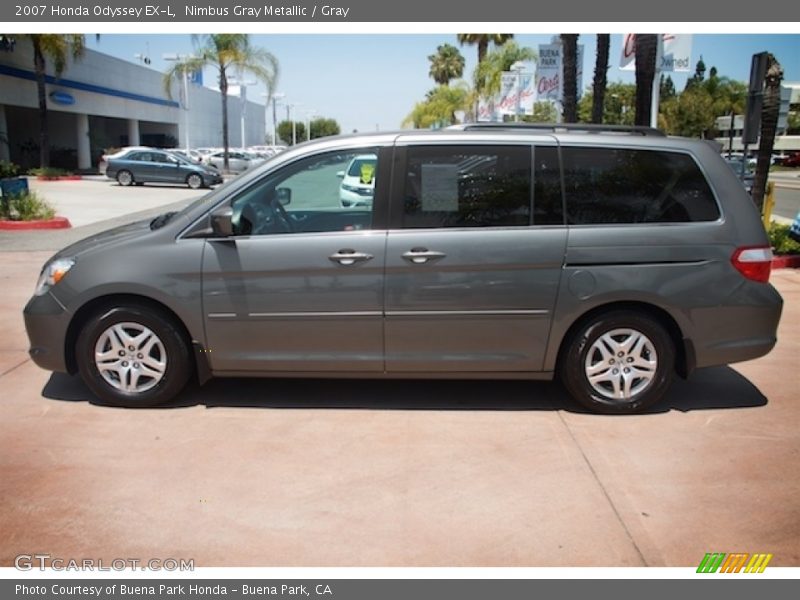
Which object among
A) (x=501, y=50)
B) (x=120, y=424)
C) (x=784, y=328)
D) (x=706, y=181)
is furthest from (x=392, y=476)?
(x=501, y=50)

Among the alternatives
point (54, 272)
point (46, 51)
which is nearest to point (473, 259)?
point (54, 272)

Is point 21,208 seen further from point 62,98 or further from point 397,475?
point 62,98

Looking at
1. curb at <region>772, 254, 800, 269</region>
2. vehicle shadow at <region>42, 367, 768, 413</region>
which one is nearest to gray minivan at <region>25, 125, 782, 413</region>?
vehicle shadow at <region>42, 367, 768, 413</region>

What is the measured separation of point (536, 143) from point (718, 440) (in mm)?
2246

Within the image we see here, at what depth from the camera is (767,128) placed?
12.9m

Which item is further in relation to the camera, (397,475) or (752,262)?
(752,262)

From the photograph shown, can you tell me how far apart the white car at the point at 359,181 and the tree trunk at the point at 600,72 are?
12.1 meters

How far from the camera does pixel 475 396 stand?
17.1 feet

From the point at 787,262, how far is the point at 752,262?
23.7ft

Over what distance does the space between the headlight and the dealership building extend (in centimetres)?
3254

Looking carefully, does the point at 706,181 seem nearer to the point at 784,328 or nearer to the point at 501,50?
the point at 784,328

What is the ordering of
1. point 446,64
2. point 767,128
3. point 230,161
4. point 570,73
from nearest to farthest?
point 767,128, point 570,73, point 230,161, point 446,64

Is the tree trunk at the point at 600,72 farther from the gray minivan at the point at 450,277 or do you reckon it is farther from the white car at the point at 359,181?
the white car at the point at 359,181

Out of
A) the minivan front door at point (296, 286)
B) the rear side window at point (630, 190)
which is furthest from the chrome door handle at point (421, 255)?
the rear side window at point (630, 190)
